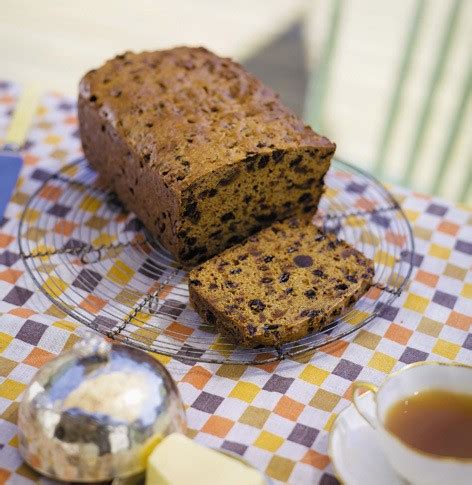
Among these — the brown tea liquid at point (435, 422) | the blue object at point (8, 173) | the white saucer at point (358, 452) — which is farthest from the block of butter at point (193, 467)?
the blue object at point (8, 173)

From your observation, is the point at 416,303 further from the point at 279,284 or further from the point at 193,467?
the point at 193,467

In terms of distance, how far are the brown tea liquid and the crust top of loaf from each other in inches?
28.8

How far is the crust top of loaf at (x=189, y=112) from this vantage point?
188cm

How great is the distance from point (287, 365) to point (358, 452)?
0.33 metres

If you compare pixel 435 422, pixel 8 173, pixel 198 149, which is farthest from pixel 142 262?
pixel 435 422

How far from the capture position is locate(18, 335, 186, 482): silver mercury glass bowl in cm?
134

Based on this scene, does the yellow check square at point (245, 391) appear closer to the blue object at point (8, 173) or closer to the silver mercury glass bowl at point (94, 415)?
the silver mercury glass bowl at point (94, 415)

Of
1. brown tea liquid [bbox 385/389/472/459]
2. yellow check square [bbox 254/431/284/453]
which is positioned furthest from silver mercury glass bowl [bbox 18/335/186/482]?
brown tea liquid [bbox 385/389/472/459]

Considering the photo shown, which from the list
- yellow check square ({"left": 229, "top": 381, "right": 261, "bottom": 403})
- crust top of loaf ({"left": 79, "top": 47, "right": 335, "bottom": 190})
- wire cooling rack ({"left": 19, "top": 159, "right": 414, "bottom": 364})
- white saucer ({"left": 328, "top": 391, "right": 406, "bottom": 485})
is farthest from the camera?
crust top of loaf ({"left": 79, "top": 47, "right": 335, "bottom": 190})

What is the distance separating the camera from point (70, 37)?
177 inches

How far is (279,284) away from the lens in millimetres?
1790

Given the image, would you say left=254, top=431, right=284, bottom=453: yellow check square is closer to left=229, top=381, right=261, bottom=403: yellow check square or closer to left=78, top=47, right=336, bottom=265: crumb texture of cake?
left=229, top=381, right=261, bottom=403: yellow check square

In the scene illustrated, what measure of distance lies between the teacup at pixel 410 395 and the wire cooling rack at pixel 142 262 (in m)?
0.32

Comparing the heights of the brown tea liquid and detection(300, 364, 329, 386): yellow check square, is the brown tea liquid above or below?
above
